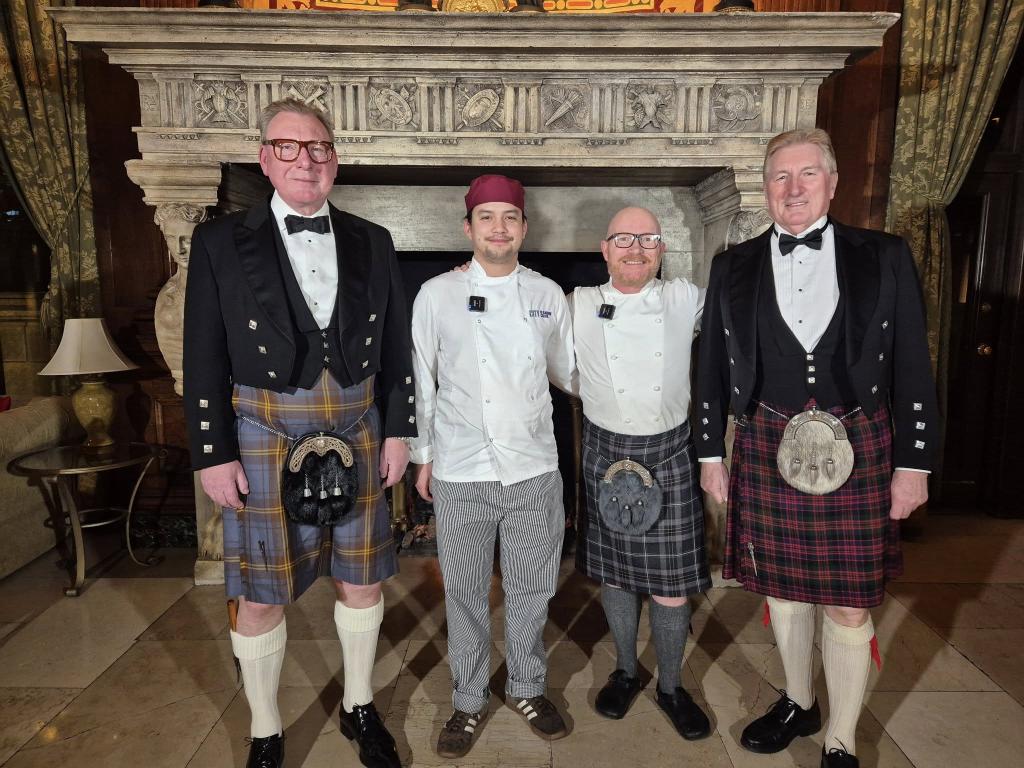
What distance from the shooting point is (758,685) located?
90.0 inches

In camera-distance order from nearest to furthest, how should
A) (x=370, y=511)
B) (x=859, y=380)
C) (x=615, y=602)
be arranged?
(x=859, y=380)
(x=370, y=511)
(x=615, y=602)

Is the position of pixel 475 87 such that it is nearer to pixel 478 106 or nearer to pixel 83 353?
pixel 478 106

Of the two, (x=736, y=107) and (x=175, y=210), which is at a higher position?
(x=736, y=107)

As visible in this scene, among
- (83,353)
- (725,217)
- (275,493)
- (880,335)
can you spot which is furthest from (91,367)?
(880,335)

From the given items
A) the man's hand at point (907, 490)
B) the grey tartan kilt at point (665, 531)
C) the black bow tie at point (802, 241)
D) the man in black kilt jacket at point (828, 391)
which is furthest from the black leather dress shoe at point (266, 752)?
the black bow tie at point (802, 241)

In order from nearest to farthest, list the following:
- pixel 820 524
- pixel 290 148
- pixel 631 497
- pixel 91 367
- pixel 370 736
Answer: pixel 290 148 < pixel 820 524 < pixel 370 736 < pixel 631 497 < pixel 91 367

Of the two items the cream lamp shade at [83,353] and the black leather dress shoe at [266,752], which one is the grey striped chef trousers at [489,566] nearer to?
the black leather dress shoe at [266,752]

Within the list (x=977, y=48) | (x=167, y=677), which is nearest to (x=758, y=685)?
(x=167, y=677)

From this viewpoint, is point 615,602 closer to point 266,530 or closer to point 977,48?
point 266,530

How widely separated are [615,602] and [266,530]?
1080 millimetres

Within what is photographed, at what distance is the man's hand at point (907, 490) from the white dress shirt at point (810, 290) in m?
0.40

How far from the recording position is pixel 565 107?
274 centimetres

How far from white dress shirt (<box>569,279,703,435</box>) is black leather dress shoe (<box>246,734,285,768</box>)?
1.28 metres

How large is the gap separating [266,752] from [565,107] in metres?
2.47
